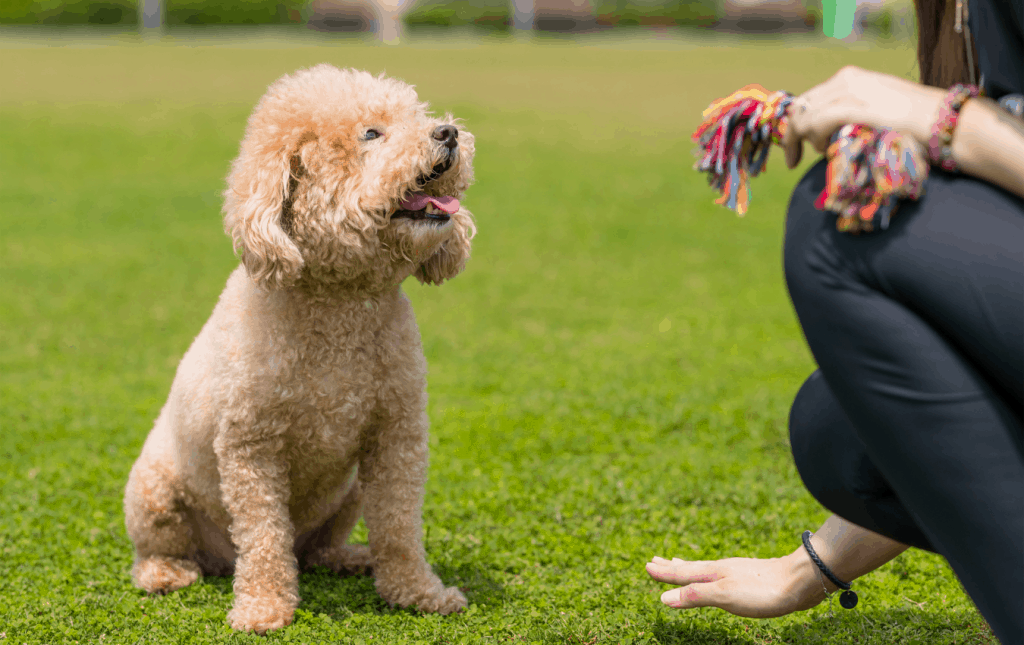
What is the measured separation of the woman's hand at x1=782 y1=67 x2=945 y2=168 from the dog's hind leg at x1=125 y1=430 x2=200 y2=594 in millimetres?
2406

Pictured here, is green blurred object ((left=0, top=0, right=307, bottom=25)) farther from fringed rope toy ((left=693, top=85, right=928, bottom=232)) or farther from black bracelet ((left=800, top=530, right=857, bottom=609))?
fringed rope toy ((left=693, top=85, right=928, bottom=232))

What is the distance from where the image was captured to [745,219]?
38.9 ft

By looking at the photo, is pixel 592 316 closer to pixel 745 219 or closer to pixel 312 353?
pixel 745 219

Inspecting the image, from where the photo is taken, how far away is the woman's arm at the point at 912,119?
5.95 feet

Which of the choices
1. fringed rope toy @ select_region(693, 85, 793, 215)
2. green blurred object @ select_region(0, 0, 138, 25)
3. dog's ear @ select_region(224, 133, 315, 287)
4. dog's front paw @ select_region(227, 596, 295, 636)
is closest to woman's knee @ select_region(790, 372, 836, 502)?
fringed rope toy @ select_region(693, 85, 793, 215)

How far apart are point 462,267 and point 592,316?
16.4ft

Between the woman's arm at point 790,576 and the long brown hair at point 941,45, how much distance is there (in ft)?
3.66

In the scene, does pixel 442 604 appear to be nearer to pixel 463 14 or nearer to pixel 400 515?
pixel 400 515

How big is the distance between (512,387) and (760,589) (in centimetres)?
367

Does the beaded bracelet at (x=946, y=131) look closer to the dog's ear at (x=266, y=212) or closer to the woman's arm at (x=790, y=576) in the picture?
the woman's arm at (x=790, y=576)

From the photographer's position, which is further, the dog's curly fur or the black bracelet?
the dog's curly fur

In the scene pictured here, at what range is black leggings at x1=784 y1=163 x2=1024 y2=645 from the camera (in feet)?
5.87

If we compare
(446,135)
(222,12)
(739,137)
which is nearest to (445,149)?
(446,135)

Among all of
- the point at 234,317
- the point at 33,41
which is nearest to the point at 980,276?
the point at 234,317
